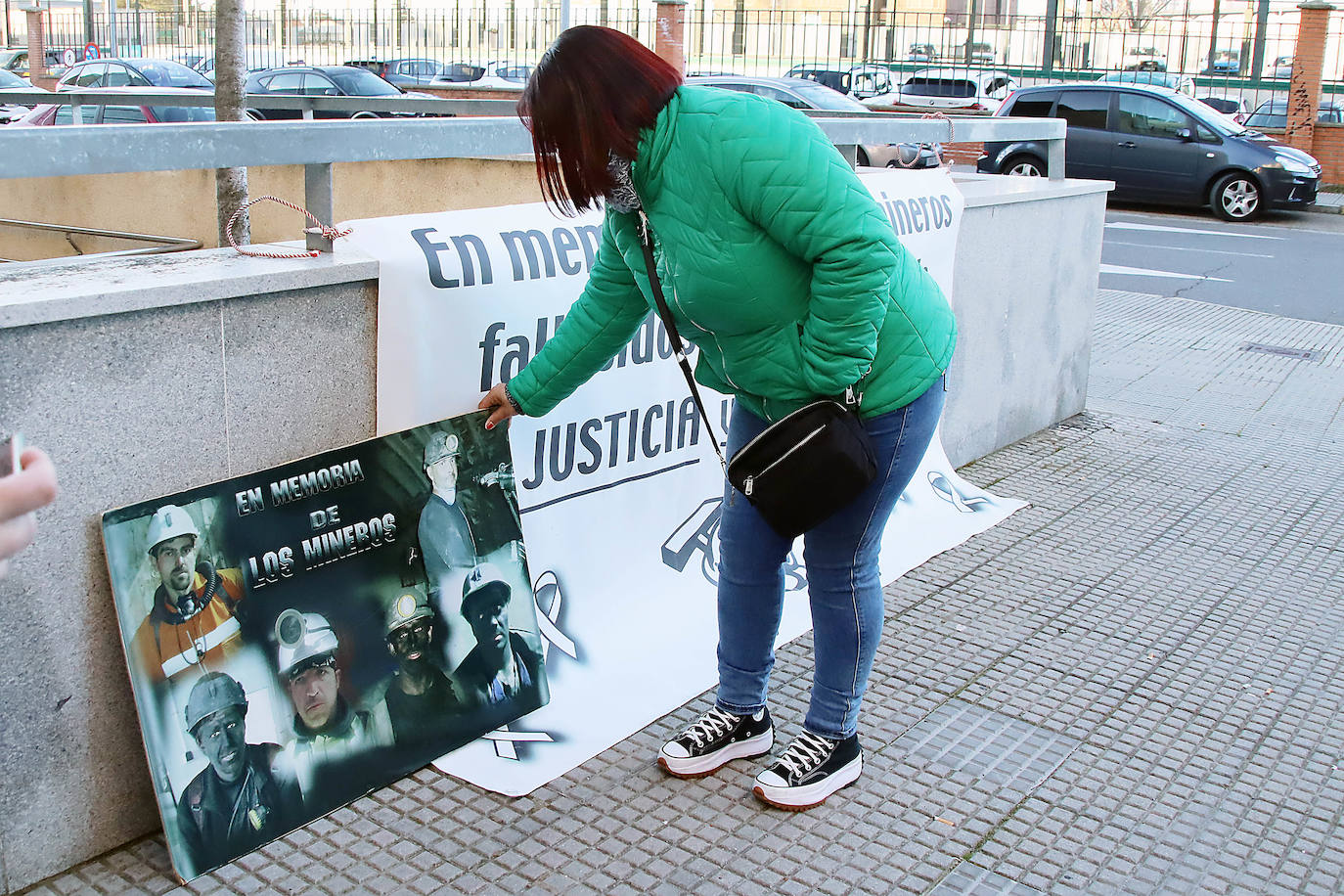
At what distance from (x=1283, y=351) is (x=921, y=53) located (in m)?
24.4

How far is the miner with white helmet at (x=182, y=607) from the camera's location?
2654 millimetres

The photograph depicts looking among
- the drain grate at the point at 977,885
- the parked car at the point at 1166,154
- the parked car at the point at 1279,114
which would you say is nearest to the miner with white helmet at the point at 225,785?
the drain grate at the point at 977,885

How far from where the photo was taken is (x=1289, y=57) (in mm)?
26078

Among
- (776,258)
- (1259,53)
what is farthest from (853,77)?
(776,258)

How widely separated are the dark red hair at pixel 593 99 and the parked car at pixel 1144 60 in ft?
94.1

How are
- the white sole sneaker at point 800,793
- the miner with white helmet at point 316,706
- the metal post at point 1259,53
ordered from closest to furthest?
the miner with white helmet at point 316,706
the white sole sneaker at point 800,793
the metal post at point 1259,53

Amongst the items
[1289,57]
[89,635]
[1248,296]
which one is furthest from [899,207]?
[1289,57]

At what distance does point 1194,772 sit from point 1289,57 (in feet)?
87.8

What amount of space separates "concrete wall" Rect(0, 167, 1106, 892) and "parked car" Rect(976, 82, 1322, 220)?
16631 mm

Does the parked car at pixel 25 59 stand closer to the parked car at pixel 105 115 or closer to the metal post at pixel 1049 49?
the metal post at pixel 1049 49

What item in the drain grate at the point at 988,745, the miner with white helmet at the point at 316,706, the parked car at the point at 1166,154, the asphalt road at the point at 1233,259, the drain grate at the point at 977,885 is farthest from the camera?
the parked car at the point at 1166,154

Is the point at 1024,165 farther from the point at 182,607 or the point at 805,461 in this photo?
the point at 182,607

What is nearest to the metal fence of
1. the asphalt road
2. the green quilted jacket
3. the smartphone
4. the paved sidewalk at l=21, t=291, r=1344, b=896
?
the asphalt road

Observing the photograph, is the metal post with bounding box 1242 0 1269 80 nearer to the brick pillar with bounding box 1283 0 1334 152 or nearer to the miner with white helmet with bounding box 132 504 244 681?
the brick pillar with bounding box 1283 0 1334 152
